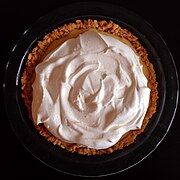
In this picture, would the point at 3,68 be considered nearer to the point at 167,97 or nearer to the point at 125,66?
the point at 125,66

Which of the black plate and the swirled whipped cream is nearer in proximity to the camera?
the swirled whipped cream

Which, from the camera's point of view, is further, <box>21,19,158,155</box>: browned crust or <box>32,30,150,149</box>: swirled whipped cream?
<box>21,19,158,155</box>: browned crust

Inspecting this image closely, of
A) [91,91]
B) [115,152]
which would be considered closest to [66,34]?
[91,91]

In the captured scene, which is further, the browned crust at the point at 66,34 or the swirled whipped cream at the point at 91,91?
the browned crust at the point at 66,34
